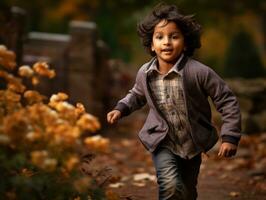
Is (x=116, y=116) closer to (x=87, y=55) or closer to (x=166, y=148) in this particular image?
(x=166, y=148)

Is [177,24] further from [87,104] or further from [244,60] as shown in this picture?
[244,60]

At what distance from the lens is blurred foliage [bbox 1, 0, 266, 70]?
18797mm

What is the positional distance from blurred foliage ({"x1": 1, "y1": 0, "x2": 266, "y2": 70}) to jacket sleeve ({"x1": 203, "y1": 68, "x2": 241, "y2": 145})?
11.5 meters

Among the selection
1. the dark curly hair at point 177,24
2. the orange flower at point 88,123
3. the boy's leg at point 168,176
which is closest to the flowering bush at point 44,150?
the orange flower at point 88,123

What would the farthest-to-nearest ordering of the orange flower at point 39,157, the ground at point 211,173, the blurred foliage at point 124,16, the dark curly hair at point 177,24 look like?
the blurred foliage at point 124,16 < the ground at point 211,173 < the dark curly hair at point 177,24 < the orange flower at point 39,157

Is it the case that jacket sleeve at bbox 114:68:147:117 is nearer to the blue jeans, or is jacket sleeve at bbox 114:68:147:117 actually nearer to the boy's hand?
the blue jeans

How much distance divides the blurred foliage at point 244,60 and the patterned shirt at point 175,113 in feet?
41.1

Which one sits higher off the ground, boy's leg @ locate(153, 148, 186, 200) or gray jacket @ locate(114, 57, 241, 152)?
gray jacket @ locate(114, 57, 241, 152)

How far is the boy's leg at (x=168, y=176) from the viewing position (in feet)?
14.1

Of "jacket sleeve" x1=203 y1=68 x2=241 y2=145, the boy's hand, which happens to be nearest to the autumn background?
the boy's hand

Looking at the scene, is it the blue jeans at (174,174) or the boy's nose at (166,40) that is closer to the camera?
the blue jeans at (174,174)

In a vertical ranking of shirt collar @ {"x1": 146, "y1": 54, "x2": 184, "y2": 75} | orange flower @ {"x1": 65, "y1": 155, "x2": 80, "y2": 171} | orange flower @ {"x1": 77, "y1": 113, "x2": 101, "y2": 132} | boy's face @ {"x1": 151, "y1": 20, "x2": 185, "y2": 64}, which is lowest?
orange flower @ {"x1": 65, "y1": 155, "x2": 80, "y2": 171}

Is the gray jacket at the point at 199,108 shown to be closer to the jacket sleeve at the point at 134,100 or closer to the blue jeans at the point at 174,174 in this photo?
the jacket sleeve at the point at 134,100

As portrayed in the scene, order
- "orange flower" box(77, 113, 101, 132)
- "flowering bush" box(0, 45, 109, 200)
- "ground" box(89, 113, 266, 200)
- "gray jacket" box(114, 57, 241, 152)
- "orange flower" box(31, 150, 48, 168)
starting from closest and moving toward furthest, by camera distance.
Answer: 1. "orange flower" box(31, 150, 48, 168)
2. "flowering bush" box(0, 45, 109, 200)
3. "orange flower" box(77, 113, 101, 132)
4. "gray jacket" box(114, 57, 241, 152)
5. "ground" box(89, 113, 266, 200)
